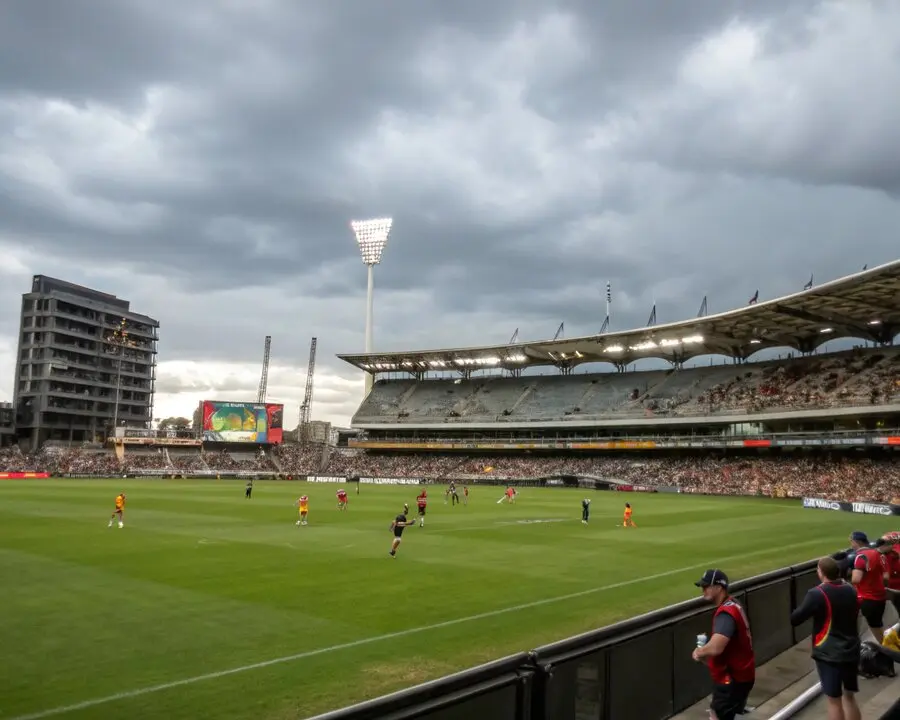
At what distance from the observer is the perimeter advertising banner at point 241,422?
97.4 metres

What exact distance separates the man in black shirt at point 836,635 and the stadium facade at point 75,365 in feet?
389

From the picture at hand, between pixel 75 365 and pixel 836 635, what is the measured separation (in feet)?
422

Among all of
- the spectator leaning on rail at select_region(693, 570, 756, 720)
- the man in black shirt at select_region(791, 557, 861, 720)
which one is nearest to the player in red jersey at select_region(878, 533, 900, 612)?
the man in black shirt at select_region(791, 557, 861, 720)

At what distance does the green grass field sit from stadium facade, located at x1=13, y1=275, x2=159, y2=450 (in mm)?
91189

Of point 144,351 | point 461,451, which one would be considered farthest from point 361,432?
point 144,351

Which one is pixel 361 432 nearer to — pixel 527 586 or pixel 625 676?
pixel 527 586

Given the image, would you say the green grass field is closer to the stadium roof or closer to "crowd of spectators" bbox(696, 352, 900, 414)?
the stadium roof

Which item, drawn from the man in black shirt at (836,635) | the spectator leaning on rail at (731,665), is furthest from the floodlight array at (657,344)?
the spectator leaning on rail at (731,665)

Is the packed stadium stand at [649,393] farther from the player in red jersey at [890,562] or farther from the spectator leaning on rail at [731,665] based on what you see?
the spectator leaning on rail at [731,665]

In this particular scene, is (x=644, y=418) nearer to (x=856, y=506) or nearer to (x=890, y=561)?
(x=856, y=506)

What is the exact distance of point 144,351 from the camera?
13050 centimetres

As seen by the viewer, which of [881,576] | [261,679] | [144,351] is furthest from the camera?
[144,351]

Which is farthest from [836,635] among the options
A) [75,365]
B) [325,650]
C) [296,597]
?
[75,365]

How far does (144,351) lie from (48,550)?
117 meters
